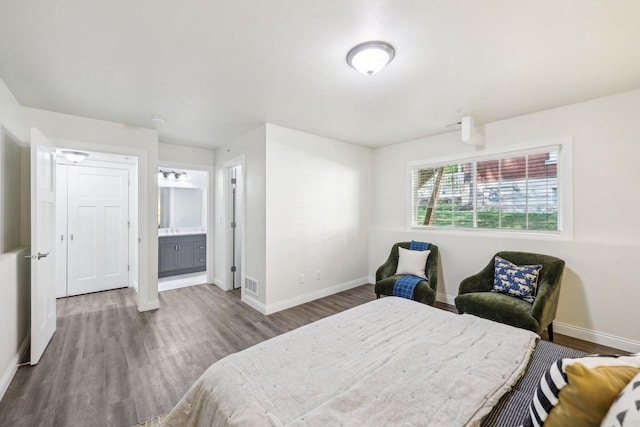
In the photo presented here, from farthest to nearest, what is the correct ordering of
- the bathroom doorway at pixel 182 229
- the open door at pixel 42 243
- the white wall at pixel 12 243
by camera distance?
the bathroom doorway at pixel 182 229 < the open door at pixel 42 243 < the white wall at pixel 12 243

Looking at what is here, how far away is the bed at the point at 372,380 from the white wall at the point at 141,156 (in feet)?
9.46

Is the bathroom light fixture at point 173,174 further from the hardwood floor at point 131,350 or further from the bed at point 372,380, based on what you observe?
the bed at point 372,380

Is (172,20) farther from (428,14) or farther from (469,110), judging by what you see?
(469,110)

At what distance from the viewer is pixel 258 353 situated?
145cm

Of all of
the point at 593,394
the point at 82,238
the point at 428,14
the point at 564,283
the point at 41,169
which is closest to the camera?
the point at 593,394

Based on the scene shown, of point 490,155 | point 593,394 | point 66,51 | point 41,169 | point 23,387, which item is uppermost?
point 66,51

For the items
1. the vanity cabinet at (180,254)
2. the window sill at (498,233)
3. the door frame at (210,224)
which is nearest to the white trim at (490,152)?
the window sill at (498,233)

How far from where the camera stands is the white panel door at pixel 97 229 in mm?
4348

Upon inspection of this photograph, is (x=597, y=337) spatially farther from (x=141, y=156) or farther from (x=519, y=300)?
(x=141, y=156)

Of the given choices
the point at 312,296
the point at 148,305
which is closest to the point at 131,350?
the point at 148,305

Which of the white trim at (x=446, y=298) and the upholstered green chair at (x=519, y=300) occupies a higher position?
the upholstered green chair at (x=519, y=300)

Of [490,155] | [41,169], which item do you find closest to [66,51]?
[41,169]

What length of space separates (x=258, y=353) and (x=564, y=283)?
3.31 meters

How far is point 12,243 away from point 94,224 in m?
1.98
